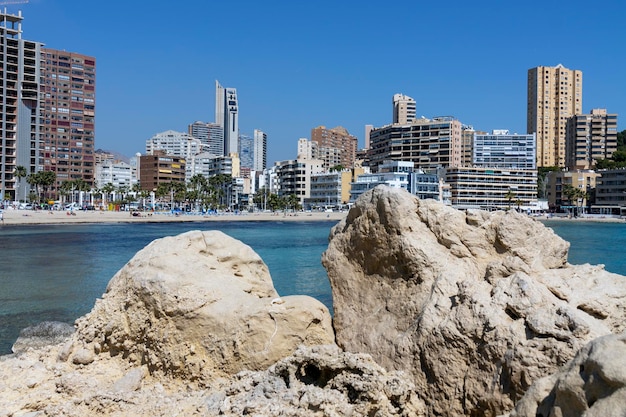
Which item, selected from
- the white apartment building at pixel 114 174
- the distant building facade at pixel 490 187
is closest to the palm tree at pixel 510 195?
the distant building facade at pixel 490 187

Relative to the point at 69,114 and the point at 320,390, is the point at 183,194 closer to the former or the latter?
the point at 69,114

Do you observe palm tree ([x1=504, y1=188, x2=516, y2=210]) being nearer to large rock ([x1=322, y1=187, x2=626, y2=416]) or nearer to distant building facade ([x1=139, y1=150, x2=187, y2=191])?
distant building facade ([x1=139, y1=150, x2=187, y2=191])

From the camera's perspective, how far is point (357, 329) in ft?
26.4

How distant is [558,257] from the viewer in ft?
25.9

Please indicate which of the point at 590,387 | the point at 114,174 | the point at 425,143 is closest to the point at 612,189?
the point at 425,143

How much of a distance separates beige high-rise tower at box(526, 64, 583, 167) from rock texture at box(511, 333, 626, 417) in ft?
605

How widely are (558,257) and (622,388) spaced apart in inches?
175

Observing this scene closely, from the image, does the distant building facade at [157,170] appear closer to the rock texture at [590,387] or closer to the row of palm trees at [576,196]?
the row of palm trees at [576,196]

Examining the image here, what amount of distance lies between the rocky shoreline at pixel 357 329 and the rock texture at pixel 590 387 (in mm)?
304

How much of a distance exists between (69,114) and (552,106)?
5552 inches

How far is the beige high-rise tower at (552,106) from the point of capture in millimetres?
172875

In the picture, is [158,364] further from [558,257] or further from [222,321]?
[558,257]

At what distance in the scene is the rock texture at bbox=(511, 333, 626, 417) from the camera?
3758mm

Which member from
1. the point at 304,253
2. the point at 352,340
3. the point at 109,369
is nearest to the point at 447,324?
the point at 352,340
